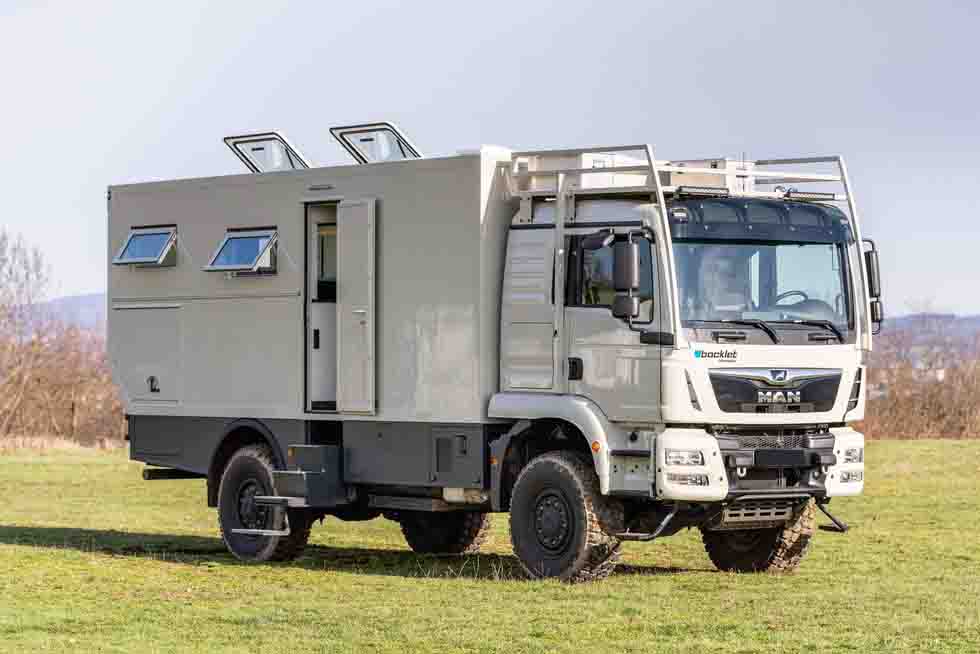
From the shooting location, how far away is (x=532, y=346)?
16.3 meters

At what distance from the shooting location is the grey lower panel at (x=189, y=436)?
18375mm

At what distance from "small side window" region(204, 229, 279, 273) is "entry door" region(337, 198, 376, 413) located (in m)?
0.98

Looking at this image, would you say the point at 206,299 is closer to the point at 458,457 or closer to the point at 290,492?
the point at 290,492

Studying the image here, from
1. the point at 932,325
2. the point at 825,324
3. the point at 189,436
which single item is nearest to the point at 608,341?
the point at 825,324

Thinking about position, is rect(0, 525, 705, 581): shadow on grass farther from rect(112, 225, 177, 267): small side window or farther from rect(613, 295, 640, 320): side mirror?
rect(112, 225, 177, 267): small side window

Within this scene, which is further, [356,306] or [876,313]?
[356,306]

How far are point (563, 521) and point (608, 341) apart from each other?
156 centimetres

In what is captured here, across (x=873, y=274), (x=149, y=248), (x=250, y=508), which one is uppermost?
(x=149, y=248)

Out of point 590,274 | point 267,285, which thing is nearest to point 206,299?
point 267,285

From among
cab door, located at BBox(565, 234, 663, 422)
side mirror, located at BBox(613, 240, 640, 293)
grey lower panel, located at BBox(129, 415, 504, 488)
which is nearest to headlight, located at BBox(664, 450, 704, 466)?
cab door, located at BBox(565, 234, 663, 422)

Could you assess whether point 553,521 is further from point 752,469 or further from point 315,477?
point 315,477

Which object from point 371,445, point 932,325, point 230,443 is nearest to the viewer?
point 371,445

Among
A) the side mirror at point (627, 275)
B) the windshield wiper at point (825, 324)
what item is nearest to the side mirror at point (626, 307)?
the side mirror at point (627, 275)

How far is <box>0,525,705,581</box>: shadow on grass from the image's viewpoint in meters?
17.6
